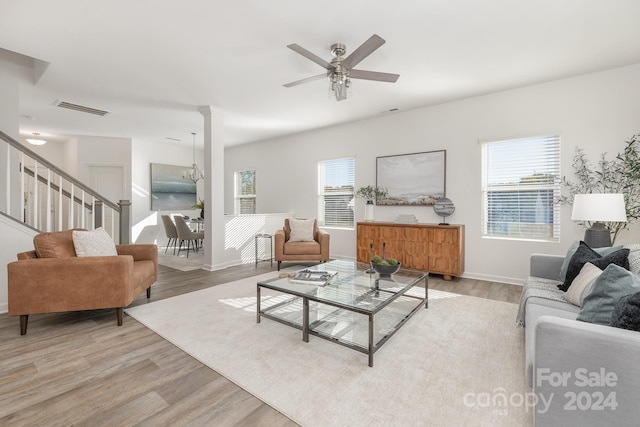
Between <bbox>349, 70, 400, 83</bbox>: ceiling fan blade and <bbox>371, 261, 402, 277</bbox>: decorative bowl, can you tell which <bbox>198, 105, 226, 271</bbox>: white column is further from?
<bbox>371, 261, 402, 277</bbox>: decorative bowl

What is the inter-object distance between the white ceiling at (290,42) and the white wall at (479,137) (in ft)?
0.82

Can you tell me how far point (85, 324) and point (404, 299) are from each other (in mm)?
3174

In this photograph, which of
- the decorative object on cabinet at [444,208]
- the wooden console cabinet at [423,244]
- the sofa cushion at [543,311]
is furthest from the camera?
the decorative object on cabinet at [444,208]

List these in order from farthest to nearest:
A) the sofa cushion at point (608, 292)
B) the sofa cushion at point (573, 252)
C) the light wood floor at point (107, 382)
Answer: the sofa cushion at point (573, 252) < the light wood floor at point (107, 382) < the sofa cushion at point (608, 292)

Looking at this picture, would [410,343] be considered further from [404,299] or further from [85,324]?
[85,324]

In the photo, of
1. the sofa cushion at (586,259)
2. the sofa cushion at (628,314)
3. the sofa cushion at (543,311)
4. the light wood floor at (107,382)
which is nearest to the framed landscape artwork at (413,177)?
the sofa cushion at (586,259)

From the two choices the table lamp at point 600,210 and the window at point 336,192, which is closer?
the table lamp at point 600,210

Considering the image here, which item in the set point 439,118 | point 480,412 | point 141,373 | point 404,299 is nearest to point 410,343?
point 480,412

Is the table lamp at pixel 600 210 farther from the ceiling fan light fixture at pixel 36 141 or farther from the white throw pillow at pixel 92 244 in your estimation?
the ceiling fan light fixture at pixel 36 141

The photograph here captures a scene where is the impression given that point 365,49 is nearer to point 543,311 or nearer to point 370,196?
point 543,311

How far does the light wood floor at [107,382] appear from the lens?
4.95 ft

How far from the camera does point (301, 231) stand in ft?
16.9

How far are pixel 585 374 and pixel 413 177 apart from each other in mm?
3908

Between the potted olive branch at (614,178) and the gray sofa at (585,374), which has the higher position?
the potted olive branch at (614,178)
